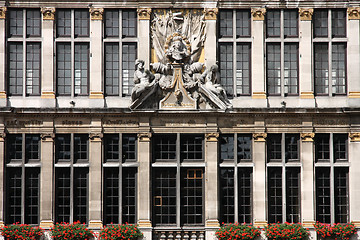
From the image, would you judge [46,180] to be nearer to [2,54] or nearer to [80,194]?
[80,194]

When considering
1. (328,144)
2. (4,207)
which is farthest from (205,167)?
(4,207)

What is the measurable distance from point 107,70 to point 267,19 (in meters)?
7.74

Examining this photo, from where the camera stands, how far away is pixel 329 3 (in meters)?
35.0

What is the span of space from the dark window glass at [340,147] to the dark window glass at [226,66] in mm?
5371

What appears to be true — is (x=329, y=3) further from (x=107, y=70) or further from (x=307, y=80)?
(x=107, y=70)

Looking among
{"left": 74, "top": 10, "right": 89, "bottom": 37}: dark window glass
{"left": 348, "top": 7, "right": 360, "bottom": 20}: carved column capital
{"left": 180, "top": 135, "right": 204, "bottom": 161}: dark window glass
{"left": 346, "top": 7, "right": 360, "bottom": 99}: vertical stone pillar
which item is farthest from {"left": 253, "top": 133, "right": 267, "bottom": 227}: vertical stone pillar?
{"left": 74, "top": 10, "right": 89, "bottom": 37}: dark window glass

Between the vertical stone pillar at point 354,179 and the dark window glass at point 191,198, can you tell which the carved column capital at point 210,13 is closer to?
the dark window glass at point 191,198

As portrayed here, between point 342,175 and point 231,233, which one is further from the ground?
point 342,175

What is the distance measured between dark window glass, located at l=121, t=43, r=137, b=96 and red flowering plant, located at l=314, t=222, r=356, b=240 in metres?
10.5

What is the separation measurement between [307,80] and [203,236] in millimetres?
8542

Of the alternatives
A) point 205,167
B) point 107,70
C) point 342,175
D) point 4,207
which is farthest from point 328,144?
point 4,207

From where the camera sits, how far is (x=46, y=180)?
1345 inches

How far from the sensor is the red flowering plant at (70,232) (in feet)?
110

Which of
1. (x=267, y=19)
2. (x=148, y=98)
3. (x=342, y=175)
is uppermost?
(x=267, y=19)
